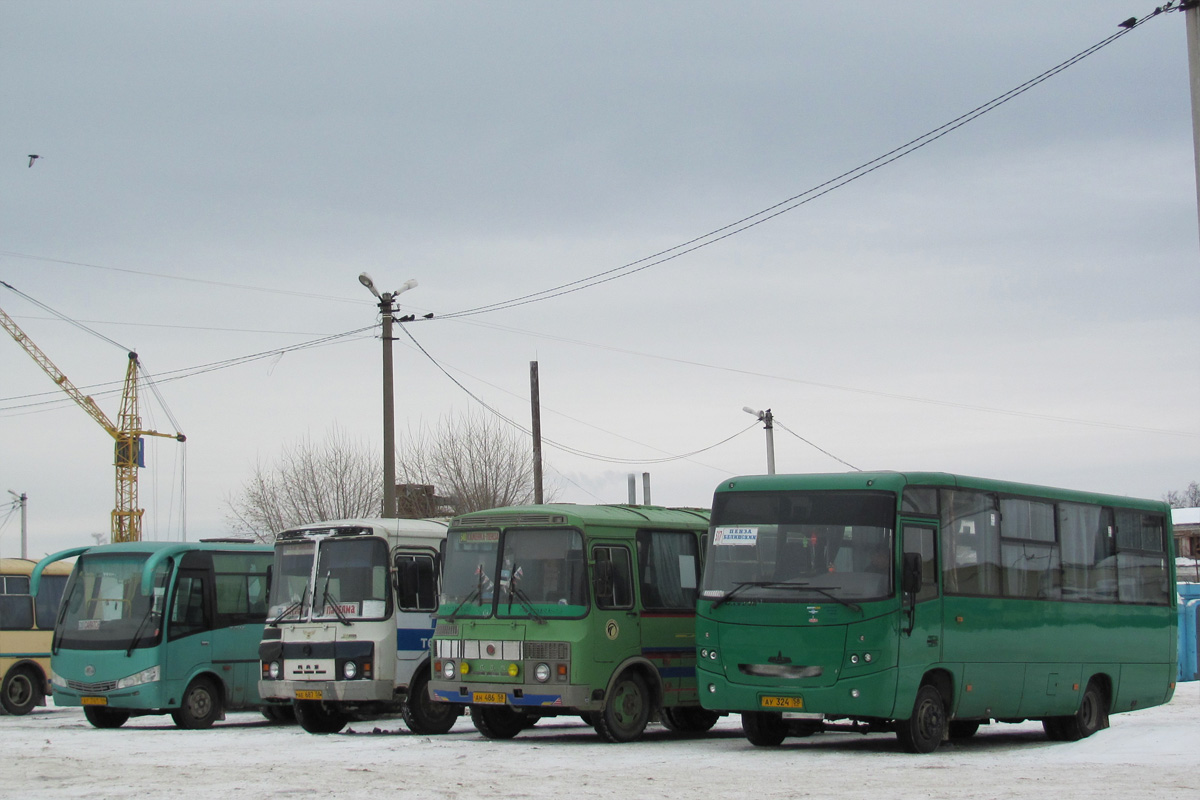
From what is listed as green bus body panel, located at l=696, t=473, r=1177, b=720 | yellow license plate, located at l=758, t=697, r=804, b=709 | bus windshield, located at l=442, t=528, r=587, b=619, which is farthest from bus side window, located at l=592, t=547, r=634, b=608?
yellow license plate, located at l=758, t=697, r=804, b=709

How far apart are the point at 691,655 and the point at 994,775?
5.54 m

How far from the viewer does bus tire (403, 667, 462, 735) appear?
734 inches

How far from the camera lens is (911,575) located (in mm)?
14602

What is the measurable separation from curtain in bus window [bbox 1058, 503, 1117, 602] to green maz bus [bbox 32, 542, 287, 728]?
39.0ft

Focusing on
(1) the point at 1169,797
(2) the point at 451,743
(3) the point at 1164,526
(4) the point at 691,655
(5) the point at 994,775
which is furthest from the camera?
(3) the point at 1164,526

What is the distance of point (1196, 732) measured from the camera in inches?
692

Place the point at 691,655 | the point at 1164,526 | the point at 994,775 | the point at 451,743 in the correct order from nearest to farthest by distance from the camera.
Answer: the point at 994,775 → the point at 451,743 → the point at 691,655 → the point at 1164,526

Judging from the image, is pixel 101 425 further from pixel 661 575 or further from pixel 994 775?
pixel 994 775

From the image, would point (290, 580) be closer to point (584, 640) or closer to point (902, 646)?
point (584, 640)

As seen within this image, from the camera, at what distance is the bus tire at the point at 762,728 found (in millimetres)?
15961

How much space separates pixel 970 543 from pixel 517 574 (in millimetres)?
5100

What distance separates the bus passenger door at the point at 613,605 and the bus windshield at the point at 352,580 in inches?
139

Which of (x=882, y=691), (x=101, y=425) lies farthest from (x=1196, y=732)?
(x=101, y=425)

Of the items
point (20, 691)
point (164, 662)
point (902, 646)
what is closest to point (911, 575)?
point (902, 646)
